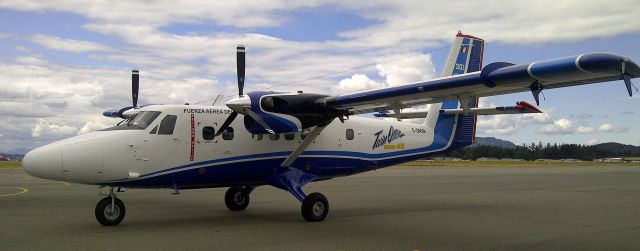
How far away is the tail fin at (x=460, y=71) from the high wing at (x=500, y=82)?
15.9 feet

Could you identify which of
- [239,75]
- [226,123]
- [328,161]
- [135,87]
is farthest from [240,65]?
[135,87]

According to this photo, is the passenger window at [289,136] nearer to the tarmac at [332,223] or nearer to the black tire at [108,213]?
the tarmac at [332,223]

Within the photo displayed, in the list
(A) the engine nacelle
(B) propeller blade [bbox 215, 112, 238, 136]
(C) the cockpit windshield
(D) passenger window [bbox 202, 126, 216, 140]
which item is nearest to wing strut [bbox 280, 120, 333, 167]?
(A) the engine nacelle

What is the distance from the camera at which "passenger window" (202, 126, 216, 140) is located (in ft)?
39.7

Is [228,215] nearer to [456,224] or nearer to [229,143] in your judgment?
[229,143]

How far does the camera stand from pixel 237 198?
14.2 meters

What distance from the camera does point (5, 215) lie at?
1241cm

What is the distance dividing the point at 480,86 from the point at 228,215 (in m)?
7.11

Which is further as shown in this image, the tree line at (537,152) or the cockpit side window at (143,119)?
the tree line at (537,152)

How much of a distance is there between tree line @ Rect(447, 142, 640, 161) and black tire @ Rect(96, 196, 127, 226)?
115m

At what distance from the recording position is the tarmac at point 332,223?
927 centimetres

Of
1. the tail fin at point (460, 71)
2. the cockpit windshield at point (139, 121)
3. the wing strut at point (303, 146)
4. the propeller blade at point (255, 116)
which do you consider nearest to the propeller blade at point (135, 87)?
the cockpit windshield at point (139, 121)

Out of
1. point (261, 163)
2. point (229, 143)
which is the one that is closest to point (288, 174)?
point (261, 163)

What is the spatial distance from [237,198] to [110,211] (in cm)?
393
